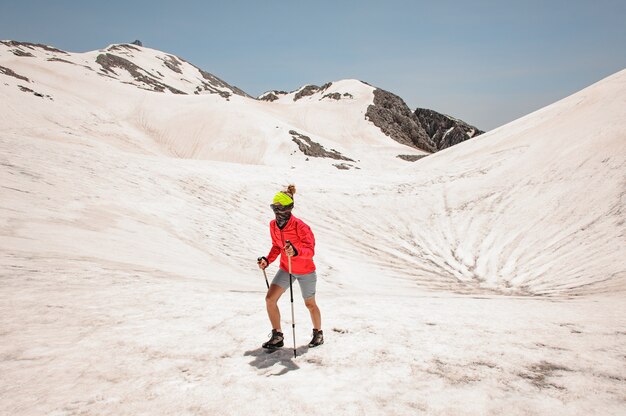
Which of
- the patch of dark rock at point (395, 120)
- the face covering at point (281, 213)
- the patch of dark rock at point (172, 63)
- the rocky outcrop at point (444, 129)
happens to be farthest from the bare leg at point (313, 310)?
the patch of dark rock at point (172, 63)

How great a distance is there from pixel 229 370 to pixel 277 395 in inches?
31.9

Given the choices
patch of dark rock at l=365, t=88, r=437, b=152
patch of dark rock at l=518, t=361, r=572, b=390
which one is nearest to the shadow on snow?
patch of dark rock at l=518, t=361, r=572, b=390

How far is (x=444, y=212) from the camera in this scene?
2200 cm

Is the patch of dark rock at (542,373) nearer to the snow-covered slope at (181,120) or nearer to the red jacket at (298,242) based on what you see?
the red jacket at (298,242)

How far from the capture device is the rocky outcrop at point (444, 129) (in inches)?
4156

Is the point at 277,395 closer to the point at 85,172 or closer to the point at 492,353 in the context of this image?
the point at 492,353

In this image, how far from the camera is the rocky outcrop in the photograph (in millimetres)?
105562

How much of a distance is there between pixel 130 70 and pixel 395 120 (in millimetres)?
77280

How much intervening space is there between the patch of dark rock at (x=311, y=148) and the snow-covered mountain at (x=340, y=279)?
20.2 meters

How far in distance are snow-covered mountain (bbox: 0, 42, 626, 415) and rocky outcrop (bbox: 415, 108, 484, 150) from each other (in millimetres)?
77181

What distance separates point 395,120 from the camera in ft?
292

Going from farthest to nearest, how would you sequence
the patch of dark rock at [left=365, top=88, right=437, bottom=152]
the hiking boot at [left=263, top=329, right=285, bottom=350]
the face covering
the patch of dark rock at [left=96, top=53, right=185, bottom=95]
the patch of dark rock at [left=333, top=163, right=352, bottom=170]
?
the patch of dark rock at [left=96, top=53, right=185, bottom=95] → the patch of dark rock at [left=365, top=88, right=437, bottom=152] → the patch of dark rock at [left=333, top=163, right=352, bottom=170] → the hiking boot at [left=263, top=329, right=285, bottom=350] → the face covering

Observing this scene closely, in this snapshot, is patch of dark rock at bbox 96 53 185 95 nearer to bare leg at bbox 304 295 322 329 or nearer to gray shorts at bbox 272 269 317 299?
gray shorts at bbox 272 269 317 299

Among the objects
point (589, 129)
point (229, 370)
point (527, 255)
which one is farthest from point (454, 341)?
point (589, 129)
